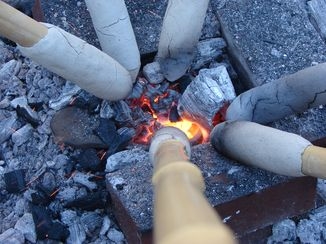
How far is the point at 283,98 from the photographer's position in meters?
1.81

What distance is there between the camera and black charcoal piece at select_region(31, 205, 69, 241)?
1855 mm

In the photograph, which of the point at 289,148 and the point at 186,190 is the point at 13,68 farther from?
the point at 186,190

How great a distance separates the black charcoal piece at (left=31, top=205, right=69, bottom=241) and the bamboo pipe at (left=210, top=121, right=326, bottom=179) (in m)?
0.56

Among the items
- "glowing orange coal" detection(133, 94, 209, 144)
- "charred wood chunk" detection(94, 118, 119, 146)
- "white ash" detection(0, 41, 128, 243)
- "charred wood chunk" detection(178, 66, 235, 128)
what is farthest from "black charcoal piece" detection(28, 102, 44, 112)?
"charred wood chunk" detection(178, 66, 235, 128)

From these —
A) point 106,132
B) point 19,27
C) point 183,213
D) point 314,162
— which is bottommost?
point 106,132

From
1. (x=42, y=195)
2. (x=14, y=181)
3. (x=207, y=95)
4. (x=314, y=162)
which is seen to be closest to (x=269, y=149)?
(x=314, y=162)

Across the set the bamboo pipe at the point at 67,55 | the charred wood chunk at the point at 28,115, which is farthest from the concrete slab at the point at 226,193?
the charred wood chunk at the point at 28,115

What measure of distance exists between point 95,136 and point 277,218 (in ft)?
2.17

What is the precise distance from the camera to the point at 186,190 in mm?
801

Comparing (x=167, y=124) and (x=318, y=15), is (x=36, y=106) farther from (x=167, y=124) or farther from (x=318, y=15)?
(x=318, y=15)

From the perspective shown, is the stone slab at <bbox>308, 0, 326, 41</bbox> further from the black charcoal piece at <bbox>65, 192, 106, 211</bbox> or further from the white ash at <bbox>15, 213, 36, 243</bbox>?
the white ash at <bbox>15, 213, 36, 243</bbox>

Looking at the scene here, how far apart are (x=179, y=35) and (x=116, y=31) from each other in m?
0.22

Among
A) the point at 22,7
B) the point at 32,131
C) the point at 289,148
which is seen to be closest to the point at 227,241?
the point at 289,148

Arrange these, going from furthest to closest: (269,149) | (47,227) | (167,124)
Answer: (167,124), (47,227), (269,149)
